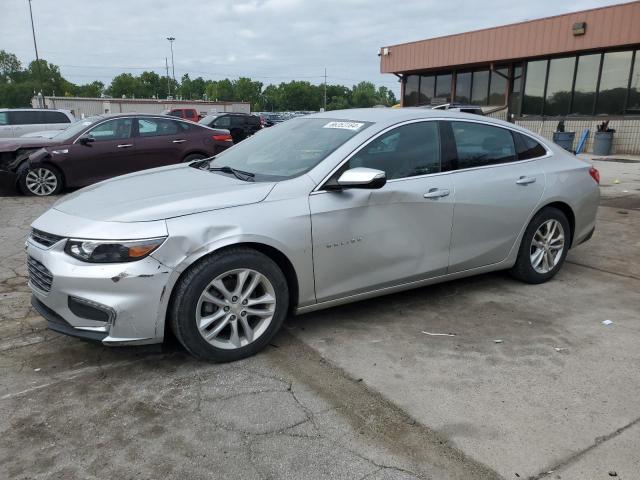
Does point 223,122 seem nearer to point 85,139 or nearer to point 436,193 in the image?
point 85,139

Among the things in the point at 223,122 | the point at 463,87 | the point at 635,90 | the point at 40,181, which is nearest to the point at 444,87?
the point at 463,87

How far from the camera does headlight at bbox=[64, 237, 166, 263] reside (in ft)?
9.82

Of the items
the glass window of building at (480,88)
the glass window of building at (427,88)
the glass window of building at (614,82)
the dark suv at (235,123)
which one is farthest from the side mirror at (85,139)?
the glass window of building at (427,88)

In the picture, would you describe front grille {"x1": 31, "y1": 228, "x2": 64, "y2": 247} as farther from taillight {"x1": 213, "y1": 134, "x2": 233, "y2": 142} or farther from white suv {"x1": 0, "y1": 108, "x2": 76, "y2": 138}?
white suv {"x1": 0, "y1": 108, "x2": 76, "y2": 138}

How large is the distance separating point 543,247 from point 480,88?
20.5m

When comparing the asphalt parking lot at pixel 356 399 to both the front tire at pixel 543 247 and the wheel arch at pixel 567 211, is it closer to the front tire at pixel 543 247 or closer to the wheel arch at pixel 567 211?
the front tire at pixel 543 247

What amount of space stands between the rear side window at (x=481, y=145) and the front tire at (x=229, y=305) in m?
1.92

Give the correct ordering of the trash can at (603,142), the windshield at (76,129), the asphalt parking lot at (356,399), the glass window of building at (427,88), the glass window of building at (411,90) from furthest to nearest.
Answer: the glass window of building at (411,90) < the glass window of building at (427,88) < the trash can at (603,142) < the windshield at (76,129) < the asphalt parking lot at (356,399)

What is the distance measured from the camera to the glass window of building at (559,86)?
19242mm

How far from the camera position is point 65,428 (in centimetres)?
272

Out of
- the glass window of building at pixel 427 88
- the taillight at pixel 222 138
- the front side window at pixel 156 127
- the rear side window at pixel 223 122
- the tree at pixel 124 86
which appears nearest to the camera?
the front side window at pixel 156 127

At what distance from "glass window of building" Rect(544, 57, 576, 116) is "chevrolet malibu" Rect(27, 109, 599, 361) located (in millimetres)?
16495

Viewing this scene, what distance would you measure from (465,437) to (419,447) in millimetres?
262

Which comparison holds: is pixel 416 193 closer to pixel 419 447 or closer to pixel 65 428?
pixel 419 447
